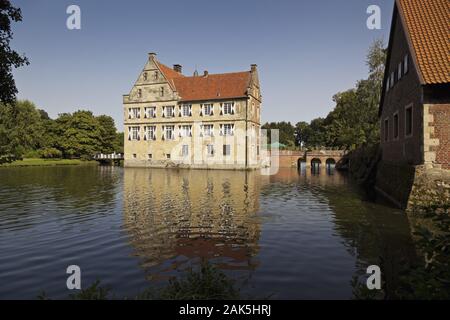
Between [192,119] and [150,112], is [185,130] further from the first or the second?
[150,112]

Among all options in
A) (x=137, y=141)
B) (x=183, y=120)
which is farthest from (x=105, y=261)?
(x=137, y=141)

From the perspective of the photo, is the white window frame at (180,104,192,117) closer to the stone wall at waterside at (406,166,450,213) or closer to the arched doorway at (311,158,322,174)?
the arched doorway at (311,158,322,174)

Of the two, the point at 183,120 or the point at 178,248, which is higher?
A: the point at 183,120

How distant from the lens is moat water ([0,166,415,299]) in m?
7.30

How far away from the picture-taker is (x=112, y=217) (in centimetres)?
1402

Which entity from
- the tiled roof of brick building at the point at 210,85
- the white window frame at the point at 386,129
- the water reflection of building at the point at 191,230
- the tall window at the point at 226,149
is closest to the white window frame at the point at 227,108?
the tiled roof of brick building at the point at 210,85

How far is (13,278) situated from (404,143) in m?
18.5

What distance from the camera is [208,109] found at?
49.6 meters

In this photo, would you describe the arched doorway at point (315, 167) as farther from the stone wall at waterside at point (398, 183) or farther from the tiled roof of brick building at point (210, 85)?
the stone wall at waterside at point (398, 183)

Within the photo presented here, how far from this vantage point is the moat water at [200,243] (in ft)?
24.0

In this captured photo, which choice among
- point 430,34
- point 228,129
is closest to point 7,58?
point 430,34

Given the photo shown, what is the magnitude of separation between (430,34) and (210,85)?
37083mm
